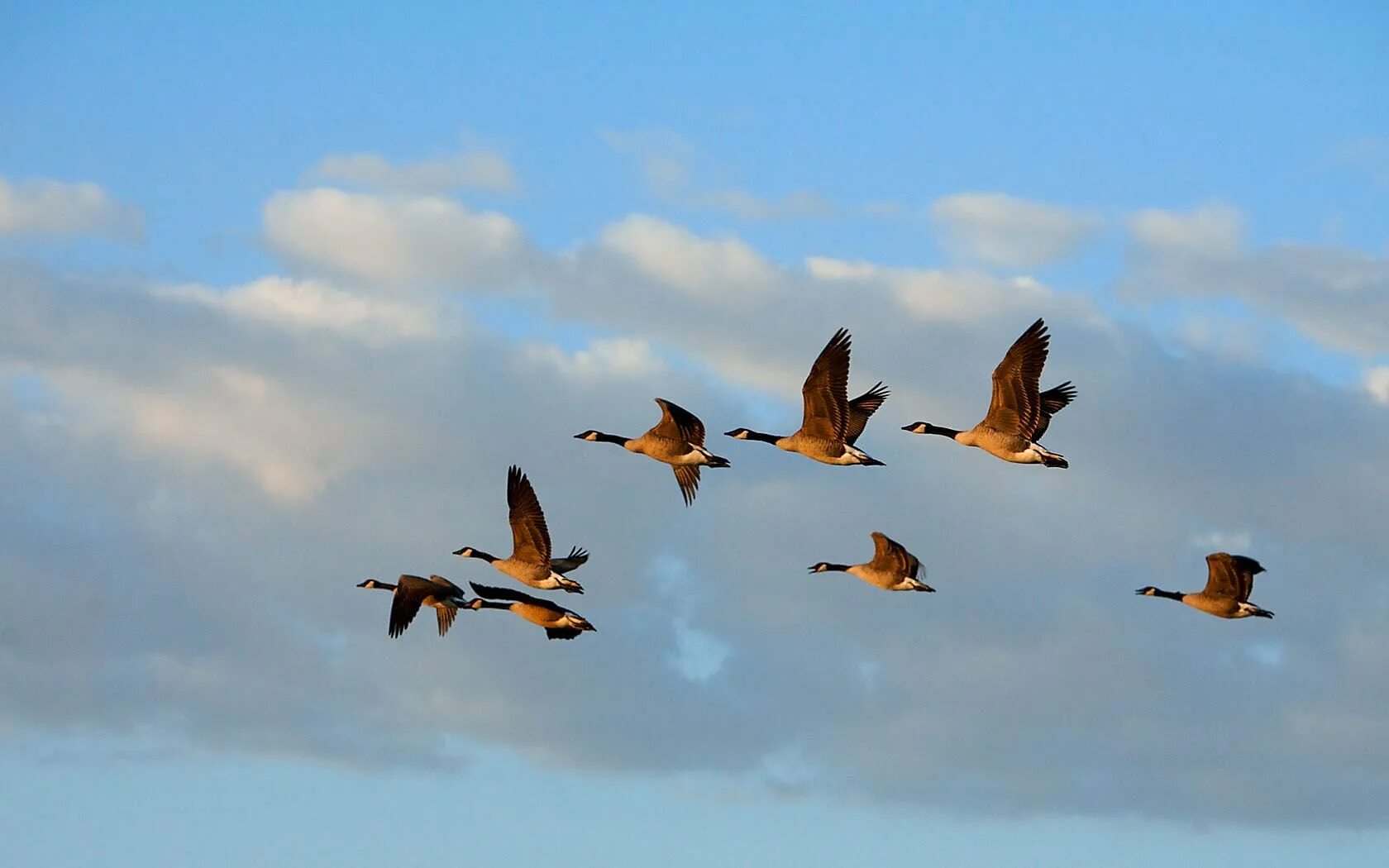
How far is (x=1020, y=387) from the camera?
35.7 m

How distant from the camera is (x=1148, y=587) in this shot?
3912cm

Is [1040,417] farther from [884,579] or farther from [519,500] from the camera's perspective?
[519,500]

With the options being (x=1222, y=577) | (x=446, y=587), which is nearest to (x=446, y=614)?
(x=446, y=587)

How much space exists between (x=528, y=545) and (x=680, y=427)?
304 cm

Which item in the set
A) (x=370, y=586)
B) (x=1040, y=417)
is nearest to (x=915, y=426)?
(x=1040, y=417)

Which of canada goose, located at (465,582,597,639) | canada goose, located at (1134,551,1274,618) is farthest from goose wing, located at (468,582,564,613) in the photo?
canada goose, located at (1134,551,1274,618)

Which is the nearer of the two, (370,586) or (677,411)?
(677,411)

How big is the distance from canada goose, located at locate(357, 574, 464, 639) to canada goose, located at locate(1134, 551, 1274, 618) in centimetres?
1171

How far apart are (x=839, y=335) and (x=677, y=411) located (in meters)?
3.07

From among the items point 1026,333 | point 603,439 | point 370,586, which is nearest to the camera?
A: point 1026,333

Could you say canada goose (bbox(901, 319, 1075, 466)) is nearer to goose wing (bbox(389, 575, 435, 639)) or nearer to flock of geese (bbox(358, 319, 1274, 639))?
flock of geese (bbox(358, 319, 1274, 639))

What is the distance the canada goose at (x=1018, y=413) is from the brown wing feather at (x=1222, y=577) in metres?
2.65

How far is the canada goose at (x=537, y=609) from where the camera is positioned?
1439 inches

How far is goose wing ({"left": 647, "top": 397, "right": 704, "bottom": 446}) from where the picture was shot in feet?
121
